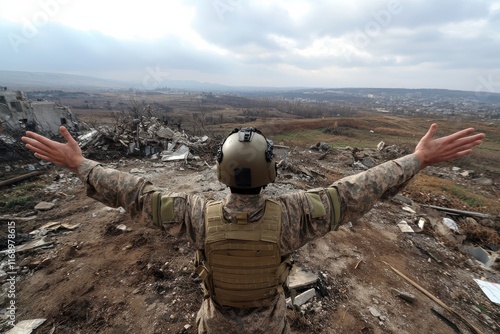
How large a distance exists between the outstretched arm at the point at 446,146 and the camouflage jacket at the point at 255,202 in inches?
Answer: 3.4

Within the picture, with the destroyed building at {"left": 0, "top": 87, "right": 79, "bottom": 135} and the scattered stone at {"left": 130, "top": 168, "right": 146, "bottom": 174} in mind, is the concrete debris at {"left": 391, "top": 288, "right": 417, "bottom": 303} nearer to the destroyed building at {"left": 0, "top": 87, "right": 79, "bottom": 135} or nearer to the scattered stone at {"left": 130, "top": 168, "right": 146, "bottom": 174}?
the scattered stone at {"left": 130, "top": 168, "right": 146, "bottom": 174}

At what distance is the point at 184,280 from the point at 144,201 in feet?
9.14

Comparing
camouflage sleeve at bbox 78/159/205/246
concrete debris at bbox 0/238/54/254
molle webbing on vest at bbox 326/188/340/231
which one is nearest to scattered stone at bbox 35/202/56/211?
concrete debris at bbox 0/238/54/254

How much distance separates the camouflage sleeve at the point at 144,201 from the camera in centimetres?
158

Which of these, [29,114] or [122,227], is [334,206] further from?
[29,114]

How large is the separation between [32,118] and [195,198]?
652 inches

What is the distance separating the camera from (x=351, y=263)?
180 inches

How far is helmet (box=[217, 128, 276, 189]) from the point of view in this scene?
1.52 meters

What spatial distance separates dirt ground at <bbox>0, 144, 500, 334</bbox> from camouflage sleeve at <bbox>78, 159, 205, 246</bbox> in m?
2.24

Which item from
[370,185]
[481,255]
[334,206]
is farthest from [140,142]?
[481,255]

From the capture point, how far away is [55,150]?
1550 millimetres

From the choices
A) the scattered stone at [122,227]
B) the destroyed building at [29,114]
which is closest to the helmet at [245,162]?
the scattered stone at [122,227]

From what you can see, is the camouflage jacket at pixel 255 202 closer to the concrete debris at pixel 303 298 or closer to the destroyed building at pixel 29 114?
the concrete debris at pixel 303 298

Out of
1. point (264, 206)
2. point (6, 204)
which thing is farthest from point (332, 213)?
point (6, 204)
